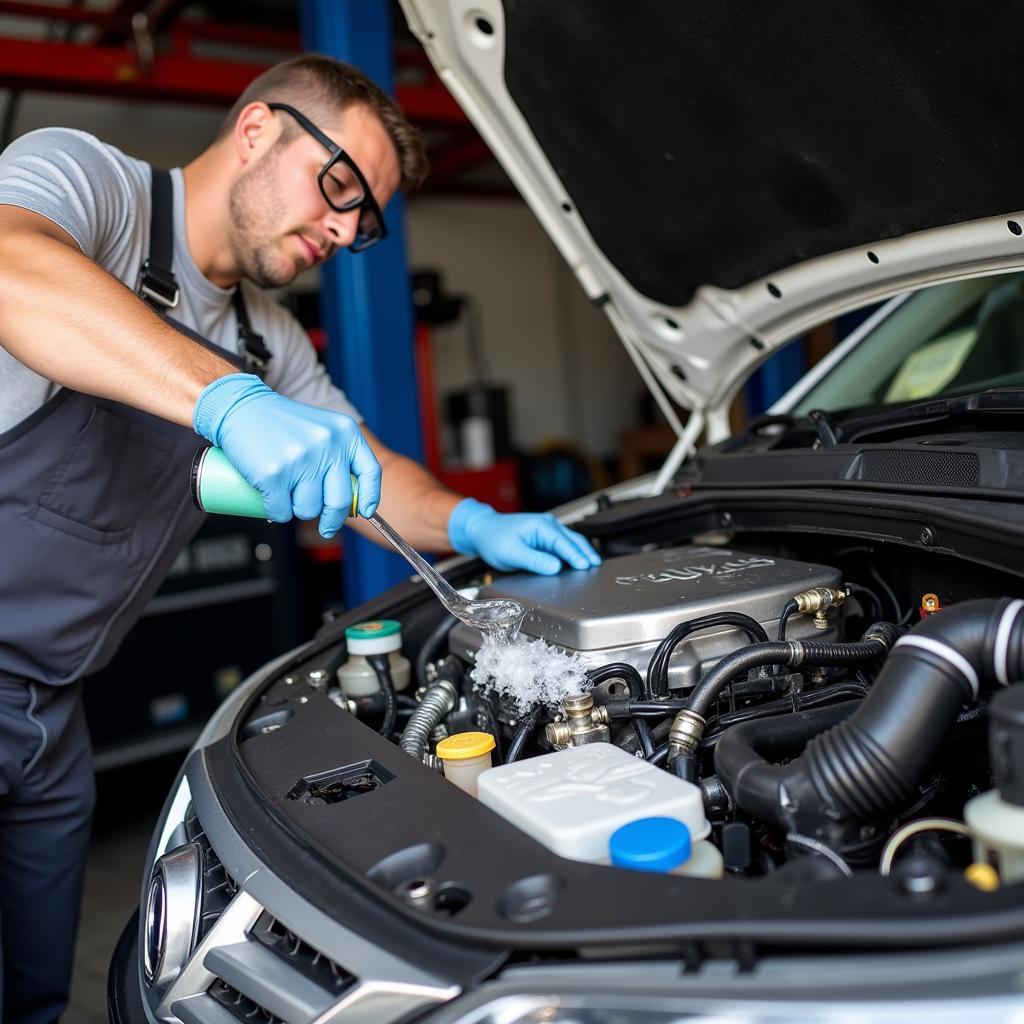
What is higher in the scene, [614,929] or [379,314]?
[379,314]

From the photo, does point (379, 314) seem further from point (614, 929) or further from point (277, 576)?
point (614, 929)

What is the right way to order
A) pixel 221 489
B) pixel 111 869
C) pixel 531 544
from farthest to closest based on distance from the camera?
pixel 111 869 < pixel 531 544 < pixel 221 489

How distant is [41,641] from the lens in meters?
1.42

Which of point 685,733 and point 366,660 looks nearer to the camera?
point 685,733

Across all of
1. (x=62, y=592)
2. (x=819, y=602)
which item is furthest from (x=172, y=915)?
(x=819, y=602)

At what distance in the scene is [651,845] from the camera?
0.74m

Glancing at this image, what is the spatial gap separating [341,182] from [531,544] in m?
0.70

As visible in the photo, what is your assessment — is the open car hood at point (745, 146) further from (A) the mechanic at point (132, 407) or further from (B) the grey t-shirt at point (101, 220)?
(B) the grey t-shirt at point (101, 220)

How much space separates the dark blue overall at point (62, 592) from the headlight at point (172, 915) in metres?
0.57

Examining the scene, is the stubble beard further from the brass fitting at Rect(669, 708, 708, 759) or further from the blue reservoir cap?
the blue reservoir cap

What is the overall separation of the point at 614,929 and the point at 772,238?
1.21 metres

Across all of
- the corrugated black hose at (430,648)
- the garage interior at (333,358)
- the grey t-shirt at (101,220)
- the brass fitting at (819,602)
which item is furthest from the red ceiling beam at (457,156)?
the brass fitting at (819,602)

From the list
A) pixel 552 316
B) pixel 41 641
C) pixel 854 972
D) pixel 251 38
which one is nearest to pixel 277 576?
pixel 41 641

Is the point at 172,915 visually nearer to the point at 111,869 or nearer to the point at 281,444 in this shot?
the point at 281,444
